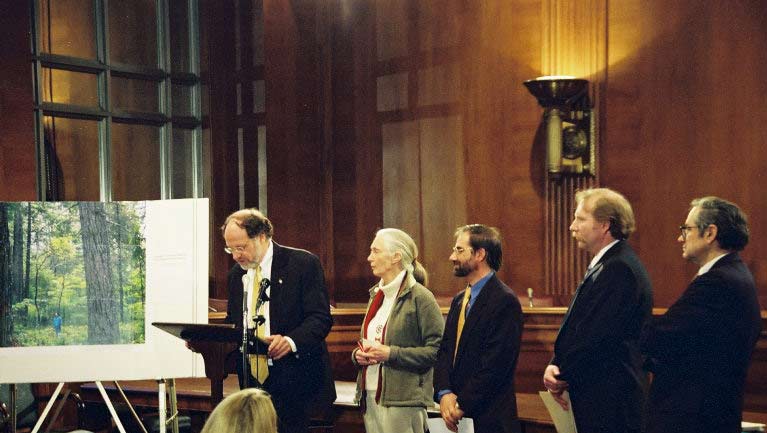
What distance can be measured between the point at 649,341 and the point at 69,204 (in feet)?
9.04

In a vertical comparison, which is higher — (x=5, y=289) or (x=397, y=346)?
(x=5, y=289)

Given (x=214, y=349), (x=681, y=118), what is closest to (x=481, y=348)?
(x=214, y=349)

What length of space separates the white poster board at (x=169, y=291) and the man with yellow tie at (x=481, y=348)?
48.6 inches

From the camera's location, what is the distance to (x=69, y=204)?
465 centimetres

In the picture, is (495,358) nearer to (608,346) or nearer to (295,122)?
(608,346)

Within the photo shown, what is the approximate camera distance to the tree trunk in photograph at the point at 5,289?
14.9 feet

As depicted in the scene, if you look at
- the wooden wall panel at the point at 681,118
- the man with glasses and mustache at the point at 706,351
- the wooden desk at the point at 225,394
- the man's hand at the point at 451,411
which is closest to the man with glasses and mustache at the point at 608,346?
the man with glasses and mustache at the point at 706,351

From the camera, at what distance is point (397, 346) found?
4.29 m

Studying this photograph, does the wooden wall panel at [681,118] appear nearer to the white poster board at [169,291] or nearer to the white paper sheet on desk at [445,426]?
the white paper sheet on desk at [445,426]

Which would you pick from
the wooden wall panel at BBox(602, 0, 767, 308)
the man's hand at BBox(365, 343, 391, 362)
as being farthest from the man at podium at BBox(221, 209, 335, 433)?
the wooden wall panel at BBox(602, 0, 767, 308)

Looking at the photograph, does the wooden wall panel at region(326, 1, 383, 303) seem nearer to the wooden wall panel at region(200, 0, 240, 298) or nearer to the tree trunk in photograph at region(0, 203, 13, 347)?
the wooden wall panel at region(200, 0, 240, 298)

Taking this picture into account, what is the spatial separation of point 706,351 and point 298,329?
1.72 metres

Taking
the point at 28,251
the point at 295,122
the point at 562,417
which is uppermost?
the point at 295,122

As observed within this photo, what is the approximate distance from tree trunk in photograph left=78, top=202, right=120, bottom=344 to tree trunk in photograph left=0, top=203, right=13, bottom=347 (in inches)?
13.5
